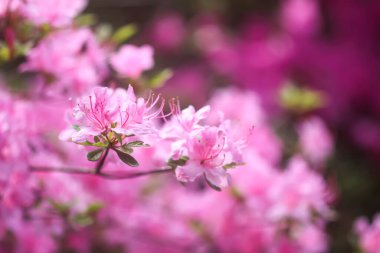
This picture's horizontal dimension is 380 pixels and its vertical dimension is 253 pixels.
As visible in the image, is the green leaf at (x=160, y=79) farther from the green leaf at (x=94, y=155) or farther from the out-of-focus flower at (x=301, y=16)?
the out-of-focus flower at (x=301, y=16)

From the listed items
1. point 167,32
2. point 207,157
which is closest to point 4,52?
point 207,157

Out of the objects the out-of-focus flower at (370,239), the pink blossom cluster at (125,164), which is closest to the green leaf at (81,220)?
the pink blossom cluster at (125,164)

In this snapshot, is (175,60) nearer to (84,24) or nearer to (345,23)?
(345,23)

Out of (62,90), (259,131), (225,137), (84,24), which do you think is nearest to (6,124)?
(62,90)

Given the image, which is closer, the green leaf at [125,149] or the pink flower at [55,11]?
the green leaf at [125,149]

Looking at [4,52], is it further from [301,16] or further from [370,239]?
[301,16]

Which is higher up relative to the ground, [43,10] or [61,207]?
[43,10]
